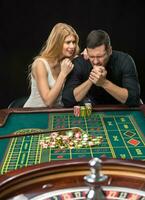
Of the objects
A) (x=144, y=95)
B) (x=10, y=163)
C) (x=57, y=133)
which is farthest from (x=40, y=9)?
(x=10, y=163)

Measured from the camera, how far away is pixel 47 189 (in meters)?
1.29

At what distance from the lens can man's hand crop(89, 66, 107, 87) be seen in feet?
9.48

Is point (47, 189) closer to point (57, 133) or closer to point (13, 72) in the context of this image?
point (57, 133)

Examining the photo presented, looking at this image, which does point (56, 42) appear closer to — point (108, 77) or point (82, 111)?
point (108, 77)

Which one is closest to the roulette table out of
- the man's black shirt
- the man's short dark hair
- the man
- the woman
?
the man

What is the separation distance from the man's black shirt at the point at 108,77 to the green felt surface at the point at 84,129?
1.41 ft

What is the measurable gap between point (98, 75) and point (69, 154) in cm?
113

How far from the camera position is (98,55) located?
2.95 m

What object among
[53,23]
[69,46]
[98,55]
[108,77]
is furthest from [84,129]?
[53,23]

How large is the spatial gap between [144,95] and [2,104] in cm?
167

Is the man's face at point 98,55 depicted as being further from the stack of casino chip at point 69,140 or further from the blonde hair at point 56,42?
the stack of casino chip at point 69,140

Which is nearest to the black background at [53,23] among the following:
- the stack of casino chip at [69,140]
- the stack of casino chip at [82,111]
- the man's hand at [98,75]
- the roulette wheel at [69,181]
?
the man's hand at [98,75]

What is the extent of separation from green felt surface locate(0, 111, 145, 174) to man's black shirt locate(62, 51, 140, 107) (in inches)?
16.9

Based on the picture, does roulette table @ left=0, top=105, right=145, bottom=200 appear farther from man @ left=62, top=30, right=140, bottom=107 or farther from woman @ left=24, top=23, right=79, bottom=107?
woman @ left=24, top=23, right=79, bottom=107
